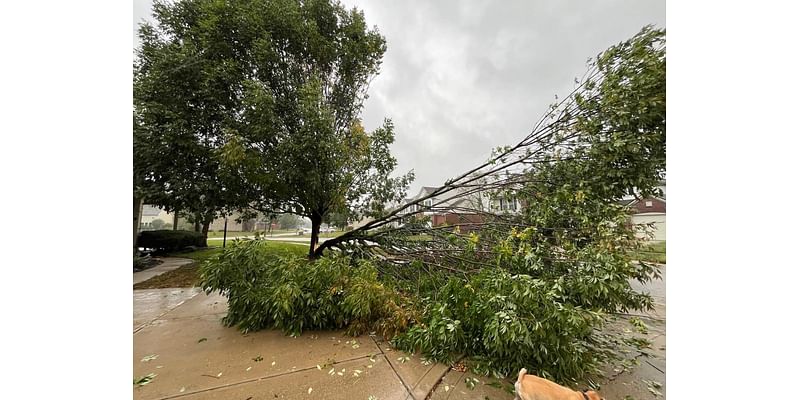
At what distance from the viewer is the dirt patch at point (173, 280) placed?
156 inches

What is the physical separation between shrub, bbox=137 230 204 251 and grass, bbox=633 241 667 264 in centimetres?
970

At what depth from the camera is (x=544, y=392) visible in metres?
1.08

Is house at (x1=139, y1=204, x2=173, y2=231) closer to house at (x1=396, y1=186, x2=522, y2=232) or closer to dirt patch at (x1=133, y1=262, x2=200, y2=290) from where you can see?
dirt patch at (x1=133, y1=262, x2=200, y2=290)

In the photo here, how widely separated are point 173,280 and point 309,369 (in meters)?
4.21

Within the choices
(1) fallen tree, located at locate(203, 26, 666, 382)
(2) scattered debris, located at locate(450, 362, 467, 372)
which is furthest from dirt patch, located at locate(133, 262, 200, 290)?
(2) scattered debris, located at locate(450, 362, 467, 372)

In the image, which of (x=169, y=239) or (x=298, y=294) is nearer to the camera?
(x=298, y=294)

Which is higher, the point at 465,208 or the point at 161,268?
the point at 465,208

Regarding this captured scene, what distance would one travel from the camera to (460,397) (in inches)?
57.7

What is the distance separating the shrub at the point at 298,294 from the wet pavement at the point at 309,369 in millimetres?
115

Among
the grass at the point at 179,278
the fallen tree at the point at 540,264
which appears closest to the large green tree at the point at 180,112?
the grass at the point at 179,278

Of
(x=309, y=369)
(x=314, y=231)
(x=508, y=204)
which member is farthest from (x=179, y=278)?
(x=508, y=204)

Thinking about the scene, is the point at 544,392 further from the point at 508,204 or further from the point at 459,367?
the point at 508,204

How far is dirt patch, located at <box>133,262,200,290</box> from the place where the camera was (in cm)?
397
